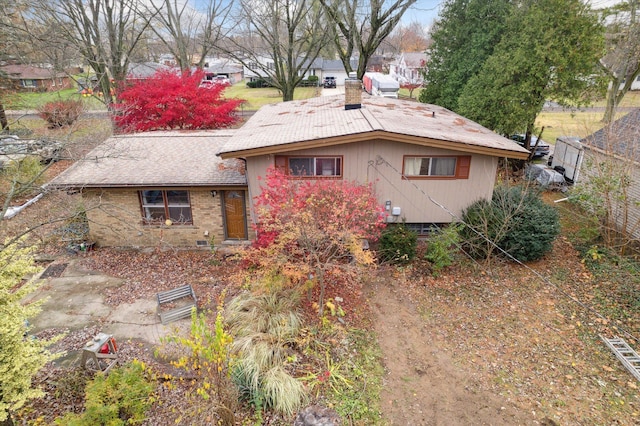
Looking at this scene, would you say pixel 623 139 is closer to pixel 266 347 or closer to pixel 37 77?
pixel 266 347

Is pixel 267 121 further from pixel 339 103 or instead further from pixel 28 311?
pixel 28 311

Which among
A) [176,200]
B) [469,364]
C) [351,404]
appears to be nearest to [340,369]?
[351,404]

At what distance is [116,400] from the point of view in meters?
6.98

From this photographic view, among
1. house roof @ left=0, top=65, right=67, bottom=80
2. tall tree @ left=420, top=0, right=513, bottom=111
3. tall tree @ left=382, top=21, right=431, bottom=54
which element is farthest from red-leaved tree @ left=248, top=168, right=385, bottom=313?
tall tree @ left=382, top=21, right=431, bottom=54

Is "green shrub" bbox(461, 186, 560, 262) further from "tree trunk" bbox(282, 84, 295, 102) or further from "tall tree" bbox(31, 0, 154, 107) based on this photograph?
"tall tree" bbox(31, 0, 154, 107)

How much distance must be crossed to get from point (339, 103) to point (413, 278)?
926 cm

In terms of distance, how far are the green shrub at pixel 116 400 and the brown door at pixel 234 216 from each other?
661 centimetres

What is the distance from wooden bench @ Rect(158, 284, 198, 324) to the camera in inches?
391

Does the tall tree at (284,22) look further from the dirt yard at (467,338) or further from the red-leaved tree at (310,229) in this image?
the dirt yard at (467,338)

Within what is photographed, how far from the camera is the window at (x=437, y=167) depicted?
1277cm

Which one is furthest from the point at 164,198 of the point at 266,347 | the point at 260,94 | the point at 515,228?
the point at 260,94

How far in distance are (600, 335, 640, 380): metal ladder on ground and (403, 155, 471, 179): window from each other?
607 centimetres

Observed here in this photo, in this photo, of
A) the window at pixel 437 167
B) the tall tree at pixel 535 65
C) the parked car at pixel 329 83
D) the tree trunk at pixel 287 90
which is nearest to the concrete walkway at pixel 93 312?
the window at pixel 437 167

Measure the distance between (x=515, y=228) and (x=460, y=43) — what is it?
14.7 m
